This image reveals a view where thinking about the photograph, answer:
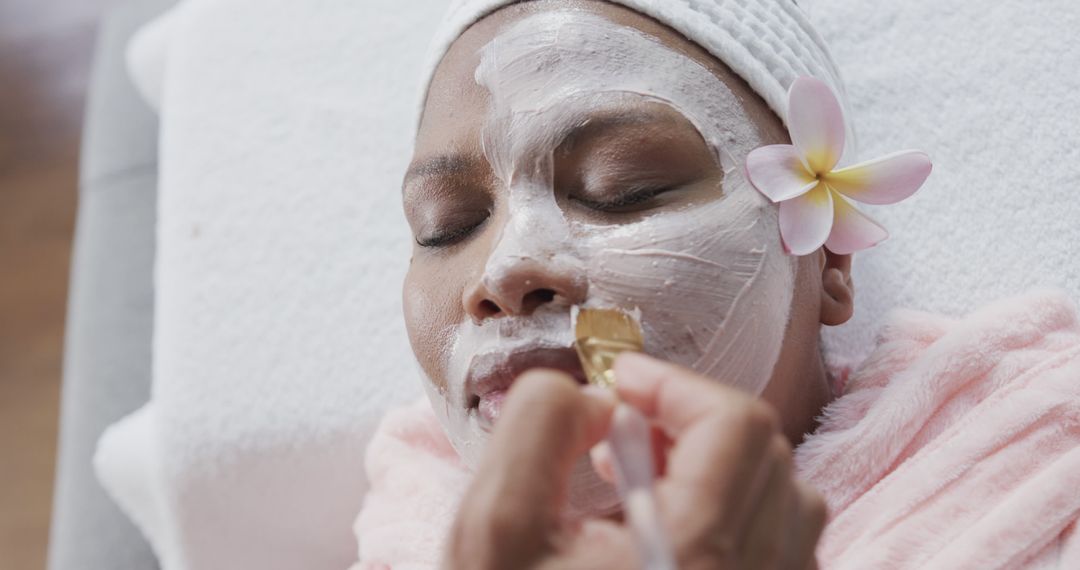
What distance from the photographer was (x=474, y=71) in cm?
86

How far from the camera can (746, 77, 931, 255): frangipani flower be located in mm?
818

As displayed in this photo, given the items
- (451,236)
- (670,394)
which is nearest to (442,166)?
(451,236)

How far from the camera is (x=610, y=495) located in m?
0.75

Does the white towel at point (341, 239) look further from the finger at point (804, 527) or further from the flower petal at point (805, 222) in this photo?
the finger at point (804, 527)

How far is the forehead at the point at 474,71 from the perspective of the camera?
2.77 feet

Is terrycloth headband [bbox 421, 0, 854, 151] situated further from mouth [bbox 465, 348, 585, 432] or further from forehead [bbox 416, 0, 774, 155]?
mouth [bbox 465, 348, 585, 432]

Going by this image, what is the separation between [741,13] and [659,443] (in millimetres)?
447

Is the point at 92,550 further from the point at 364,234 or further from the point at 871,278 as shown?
the point at 871,278

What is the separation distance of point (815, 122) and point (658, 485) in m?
0.43

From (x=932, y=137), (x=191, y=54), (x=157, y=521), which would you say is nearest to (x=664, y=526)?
(x=932, y=137)

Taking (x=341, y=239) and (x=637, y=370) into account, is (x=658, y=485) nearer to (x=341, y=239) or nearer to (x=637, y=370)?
(x=637, y=370)

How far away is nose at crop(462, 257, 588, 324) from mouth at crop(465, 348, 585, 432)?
31 millimetres

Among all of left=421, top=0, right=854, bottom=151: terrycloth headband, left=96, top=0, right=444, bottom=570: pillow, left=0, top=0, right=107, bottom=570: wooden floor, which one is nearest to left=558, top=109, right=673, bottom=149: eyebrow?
left=421, top=0, right=854, bottom=151: terrycloth headband

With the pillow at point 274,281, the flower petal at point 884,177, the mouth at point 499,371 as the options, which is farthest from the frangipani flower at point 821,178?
the pillow at point 274,281
